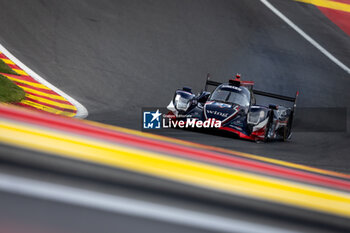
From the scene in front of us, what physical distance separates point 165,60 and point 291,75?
375 cm

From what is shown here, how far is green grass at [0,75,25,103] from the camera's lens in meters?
7.54

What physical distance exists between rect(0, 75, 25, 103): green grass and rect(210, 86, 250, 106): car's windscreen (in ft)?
11.4

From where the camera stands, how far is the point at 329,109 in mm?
11992

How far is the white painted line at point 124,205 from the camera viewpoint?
51.5 inches

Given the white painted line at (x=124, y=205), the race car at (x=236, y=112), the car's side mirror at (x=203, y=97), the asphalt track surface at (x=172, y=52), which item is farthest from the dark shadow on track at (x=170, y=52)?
the white painted line at (x=124, y=205)

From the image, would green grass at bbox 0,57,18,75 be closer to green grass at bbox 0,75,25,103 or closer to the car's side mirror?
green grass at bbox 0,75,25,103

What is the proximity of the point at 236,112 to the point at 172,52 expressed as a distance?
5.28 metres

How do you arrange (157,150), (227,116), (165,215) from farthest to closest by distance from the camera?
(227,116), (157,150), (165,215)

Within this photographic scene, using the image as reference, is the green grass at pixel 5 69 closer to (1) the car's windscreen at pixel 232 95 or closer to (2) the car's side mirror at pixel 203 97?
(2) the car's side mirror at pixel 203 97

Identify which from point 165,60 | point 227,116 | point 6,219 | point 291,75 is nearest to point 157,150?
point 6,219

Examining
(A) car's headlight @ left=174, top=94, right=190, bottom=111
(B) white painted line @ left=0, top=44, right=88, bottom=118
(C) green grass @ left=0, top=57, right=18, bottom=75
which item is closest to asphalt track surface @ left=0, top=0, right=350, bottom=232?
(B) white painted line @ left=0, top=44, right=88, bottom=118

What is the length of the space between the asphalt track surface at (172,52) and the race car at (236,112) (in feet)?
0.83

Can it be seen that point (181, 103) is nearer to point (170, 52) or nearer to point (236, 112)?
point (236, 112)

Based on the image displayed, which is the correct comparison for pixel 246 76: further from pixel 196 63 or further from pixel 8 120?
pixel 8 120
